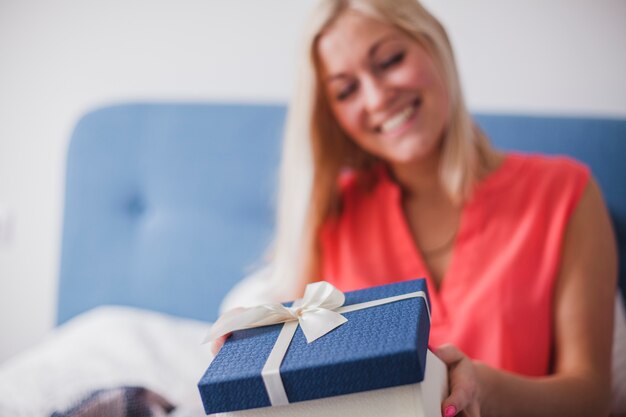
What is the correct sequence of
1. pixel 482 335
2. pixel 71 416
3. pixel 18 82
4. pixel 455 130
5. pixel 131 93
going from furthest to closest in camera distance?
pixel 18 82
pixel 131 93
pixel 455 130
pixel 482 335
pixel 71 416

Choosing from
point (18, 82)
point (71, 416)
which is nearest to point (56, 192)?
point (18, 82)

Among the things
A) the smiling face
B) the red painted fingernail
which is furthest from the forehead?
the red painted fingernail

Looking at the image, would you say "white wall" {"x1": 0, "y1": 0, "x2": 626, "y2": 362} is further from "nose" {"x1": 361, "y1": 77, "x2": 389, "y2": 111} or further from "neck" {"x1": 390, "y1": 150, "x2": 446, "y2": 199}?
"nose" {"x1": 361, "y1": 77, "x2": 389, "y2": 111}

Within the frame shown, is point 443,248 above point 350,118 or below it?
below

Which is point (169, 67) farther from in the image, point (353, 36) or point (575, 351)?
point (575, 351)

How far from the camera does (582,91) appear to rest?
1.27 meters

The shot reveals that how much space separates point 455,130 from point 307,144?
0.26 metres

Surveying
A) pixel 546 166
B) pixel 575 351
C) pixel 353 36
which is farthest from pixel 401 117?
pixel 575 351

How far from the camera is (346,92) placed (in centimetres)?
105

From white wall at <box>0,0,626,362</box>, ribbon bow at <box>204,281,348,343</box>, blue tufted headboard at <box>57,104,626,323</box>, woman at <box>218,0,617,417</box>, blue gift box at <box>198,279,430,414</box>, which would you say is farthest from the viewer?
blue tufted headboard at <box>57,104,626,323</box>

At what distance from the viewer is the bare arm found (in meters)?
0.71

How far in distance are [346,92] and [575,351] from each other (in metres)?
0.53

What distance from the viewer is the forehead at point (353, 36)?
3.26ft

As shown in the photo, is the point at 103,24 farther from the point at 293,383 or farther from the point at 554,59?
the point at 293,383
